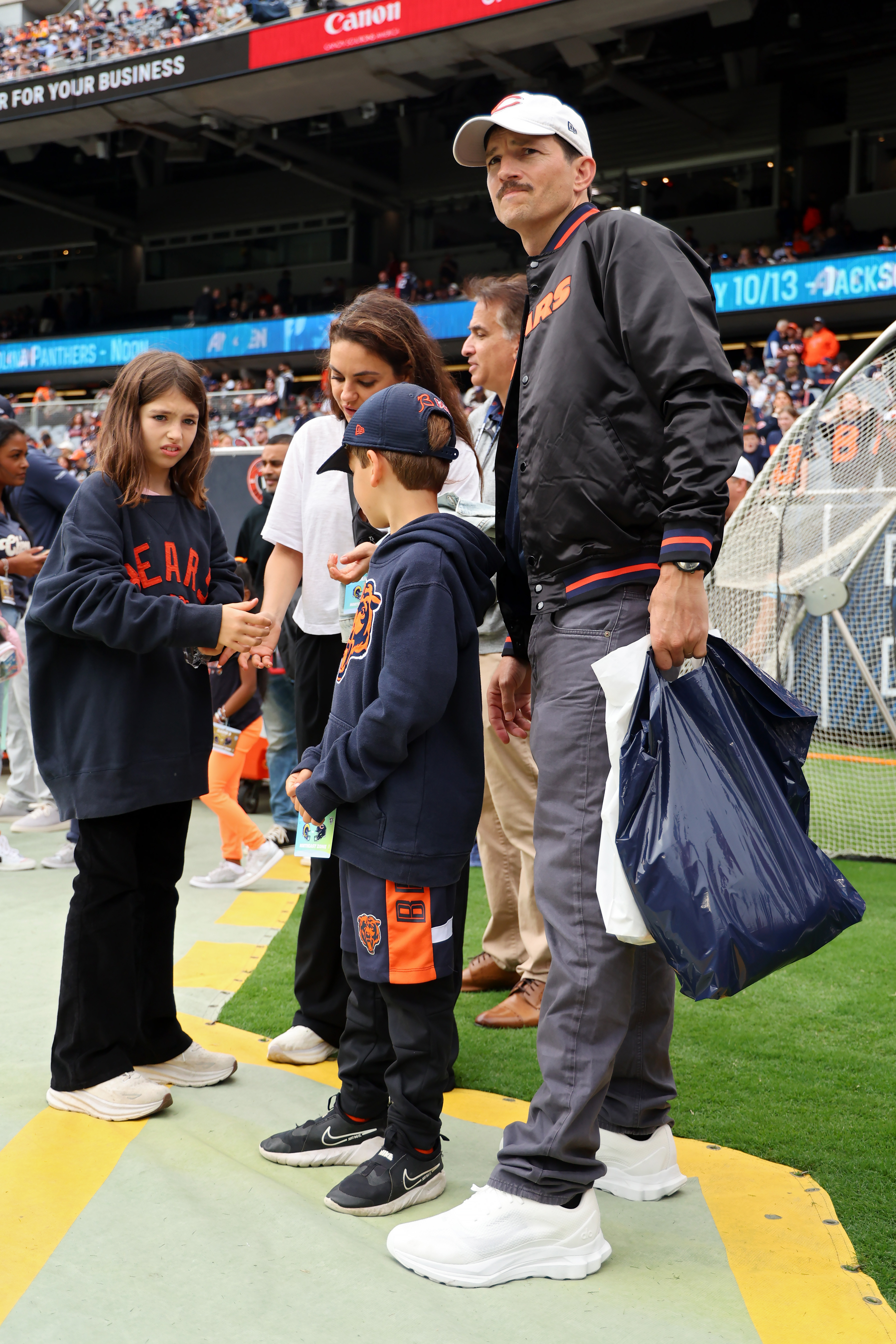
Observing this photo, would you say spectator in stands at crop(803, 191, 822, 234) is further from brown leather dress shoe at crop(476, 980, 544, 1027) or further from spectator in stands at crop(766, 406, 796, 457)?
brown leather dress shoe at crop(476, 980, 544, 1027)

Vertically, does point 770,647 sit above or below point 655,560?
below

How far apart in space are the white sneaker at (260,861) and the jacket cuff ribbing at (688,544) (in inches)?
144

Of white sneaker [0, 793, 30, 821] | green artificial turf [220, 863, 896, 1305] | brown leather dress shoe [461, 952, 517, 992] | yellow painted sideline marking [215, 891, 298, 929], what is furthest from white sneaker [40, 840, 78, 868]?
brown leather dress shoe [461, 952, 517, 992]

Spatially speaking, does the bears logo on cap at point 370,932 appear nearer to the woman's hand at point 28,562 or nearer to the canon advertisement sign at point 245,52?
the woman's hand at point 28,562

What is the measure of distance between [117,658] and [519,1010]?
1.59 m

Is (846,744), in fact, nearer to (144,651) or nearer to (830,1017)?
(830,1017)

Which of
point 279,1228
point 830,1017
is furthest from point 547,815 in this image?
point 830,1017

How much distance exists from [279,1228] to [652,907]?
0.99m

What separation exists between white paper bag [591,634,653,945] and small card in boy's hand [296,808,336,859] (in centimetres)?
58

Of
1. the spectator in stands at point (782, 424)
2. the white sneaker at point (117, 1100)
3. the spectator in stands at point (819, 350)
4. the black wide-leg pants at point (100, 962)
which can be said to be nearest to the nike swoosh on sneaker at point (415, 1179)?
the white sneaker at point (117, 1100)

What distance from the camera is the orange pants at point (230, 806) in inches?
200

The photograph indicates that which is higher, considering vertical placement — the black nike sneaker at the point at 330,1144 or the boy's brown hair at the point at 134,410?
the boy's brown hair at the point at 134,410

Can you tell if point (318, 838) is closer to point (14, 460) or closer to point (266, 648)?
point (266, 648)

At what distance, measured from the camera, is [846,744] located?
647cm
